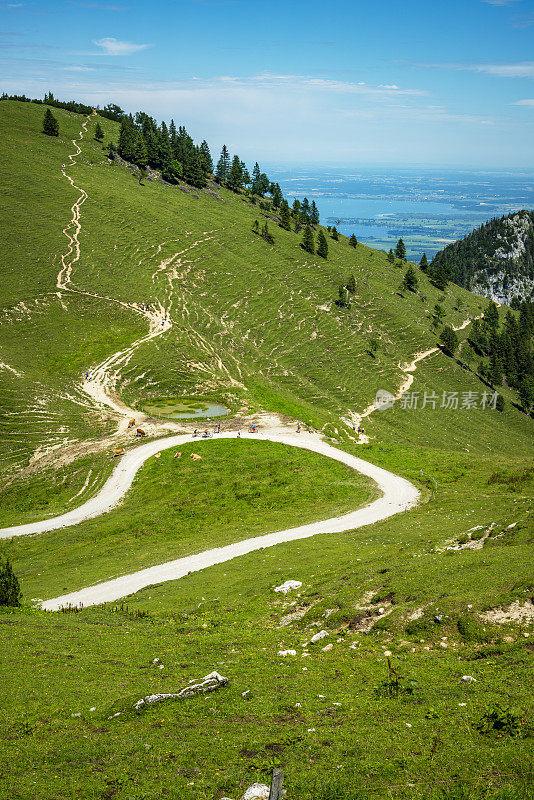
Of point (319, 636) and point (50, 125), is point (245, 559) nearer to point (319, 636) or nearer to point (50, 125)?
point (319, 636)

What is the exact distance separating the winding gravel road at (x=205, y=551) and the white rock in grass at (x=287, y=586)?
29.1ft

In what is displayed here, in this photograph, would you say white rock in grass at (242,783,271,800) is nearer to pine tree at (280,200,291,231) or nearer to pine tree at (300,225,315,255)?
pine tree at (300,225,315,255)

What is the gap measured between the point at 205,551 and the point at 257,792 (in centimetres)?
2912

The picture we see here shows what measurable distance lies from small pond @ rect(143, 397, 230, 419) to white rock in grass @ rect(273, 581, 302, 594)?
45126 millimetres

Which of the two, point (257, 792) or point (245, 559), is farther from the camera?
point (245, 559)

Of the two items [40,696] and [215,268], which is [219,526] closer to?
[40,696]

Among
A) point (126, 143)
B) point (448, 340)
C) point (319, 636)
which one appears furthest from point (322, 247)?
point (319, 636)

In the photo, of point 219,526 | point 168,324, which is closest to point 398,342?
point 168,324

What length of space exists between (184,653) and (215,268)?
11800 centimetres

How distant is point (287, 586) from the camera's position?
33.3 m

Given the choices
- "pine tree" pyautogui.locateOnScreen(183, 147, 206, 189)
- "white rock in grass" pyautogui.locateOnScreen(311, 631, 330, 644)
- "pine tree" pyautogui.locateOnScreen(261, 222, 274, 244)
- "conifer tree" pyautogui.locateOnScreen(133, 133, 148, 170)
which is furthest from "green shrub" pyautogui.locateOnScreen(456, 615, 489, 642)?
"pine tree" pyautogui.locateOnScreen(183, 147, 206, 189)

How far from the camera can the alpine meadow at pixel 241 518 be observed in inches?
657

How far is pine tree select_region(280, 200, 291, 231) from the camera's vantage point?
174m

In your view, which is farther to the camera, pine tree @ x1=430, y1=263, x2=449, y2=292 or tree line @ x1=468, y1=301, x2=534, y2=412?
pine tree @ x1=430, y1=263, x2=449, y2=292
